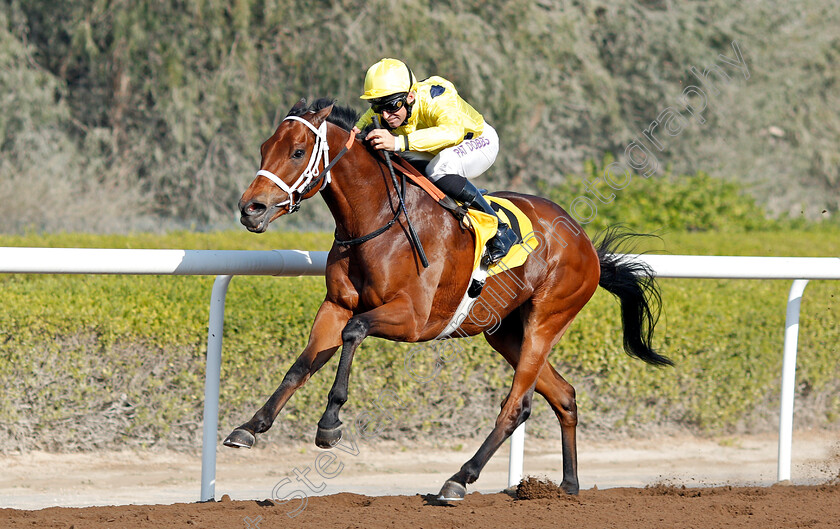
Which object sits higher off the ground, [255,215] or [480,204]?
[480,204]

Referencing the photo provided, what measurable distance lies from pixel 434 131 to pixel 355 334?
0.86 metres

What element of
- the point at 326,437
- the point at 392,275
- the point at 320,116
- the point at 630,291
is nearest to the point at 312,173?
the point at 320,116

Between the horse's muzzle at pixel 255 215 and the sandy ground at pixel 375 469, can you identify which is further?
the sandy ground at pixel 375 469

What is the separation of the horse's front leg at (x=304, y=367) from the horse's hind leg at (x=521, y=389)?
0.70 m

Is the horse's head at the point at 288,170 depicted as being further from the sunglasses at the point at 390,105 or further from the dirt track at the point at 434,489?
the dirt track at the point at 434,489

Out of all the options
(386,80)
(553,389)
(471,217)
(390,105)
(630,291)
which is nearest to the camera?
(386,80)

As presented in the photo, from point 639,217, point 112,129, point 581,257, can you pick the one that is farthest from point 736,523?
point 112,129

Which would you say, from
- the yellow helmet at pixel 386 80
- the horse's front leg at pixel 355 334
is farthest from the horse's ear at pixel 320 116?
the horse's front leg at pixel 355 334

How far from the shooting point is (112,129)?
14297 millimetres

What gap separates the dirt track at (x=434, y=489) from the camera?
3.25m

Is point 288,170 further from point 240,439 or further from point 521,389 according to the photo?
point 521,389

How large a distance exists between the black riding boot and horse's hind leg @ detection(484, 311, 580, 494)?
0.51 meters

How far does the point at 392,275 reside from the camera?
3404 millimetres

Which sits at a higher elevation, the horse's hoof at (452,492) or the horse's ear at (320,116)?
the horse's ear at (320,116)
